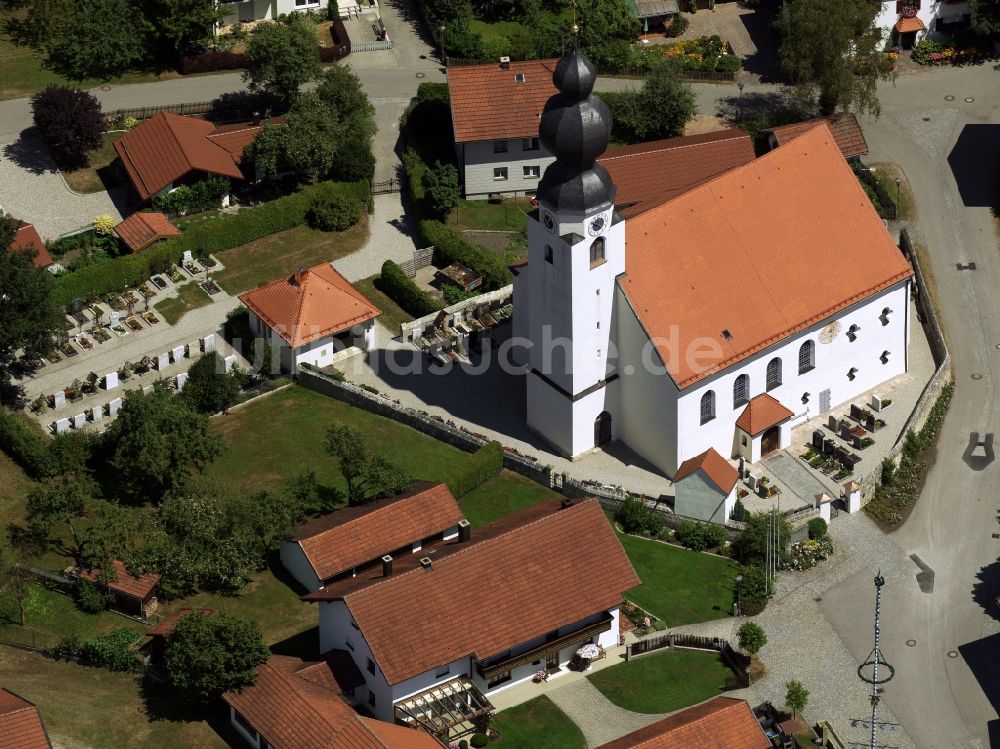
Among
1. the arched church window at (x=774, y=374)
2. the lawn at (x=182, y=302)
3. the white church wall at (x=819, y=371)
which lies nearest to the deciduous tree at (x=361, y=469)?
the white church wall at (x=819, y=371)

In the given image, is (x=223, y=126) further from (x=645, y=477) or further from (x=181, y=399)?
(x=645, y=477)

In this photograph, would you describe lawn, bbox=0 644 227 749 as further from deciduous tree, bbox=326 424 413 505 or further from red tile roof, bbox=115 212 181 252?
red tile roof, bbox=115 212 181 252

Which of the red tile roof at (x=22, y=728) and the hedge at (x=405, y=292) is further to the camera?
the hedge at (x=405, y=292)

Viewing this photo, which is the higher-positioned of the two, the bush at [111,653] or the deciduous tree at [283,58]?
the deciduous tree at [283,58]

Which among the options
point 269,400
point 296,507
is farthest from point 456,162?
point 296,507

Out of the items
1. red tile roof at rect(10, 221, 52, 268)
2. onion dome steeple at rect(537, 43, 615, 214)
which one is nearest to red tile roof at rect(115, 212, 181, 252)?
red tile roof at rect(10, 221, 52, 268)

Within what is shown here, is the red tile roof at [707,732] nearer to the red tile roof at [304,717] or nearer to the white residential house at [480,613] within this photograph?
the white residential house at [480,613]

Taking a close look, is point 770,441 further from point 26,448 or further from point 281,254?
point 26,448
